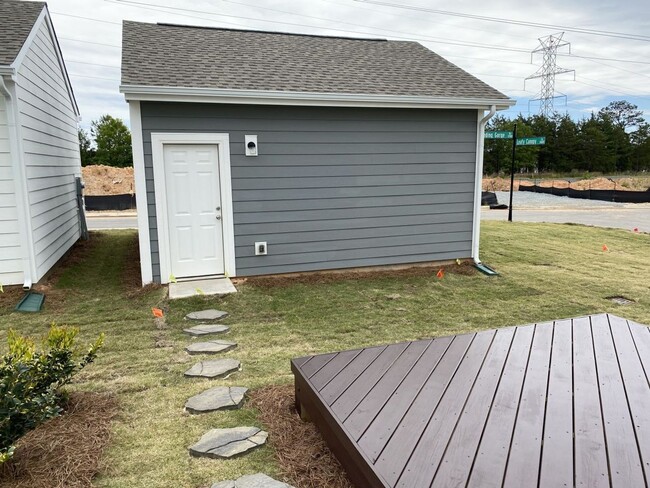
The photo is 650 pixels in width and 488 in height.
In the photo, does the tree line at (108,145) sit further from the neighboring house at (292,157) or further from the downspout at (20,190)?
the downspout at (20,190)

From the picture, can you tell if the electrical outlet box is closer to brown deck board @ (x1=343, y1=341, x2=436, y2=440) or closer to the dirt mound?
brown deck board @ (x1=343, y1=341, x2=436, y2=440)

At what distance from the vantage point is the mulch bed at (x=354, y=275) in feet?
20.6

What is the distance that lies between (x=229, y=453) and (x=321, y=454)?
1.58 feet

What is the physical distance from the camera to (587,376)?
2.58 m

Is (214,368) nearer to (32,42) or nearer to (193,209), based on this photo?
(193,209)

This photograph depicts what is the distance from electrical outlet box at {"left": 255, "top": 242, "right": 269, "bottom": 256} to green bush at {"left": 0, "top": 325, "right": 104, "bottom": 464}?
11.9 feet

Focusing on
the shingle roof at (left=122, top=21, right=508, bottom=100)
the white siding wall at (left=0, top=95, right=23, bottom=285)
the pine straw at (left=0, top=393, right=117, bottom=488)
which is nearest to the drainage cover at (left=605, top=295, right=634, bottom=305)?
the shingle roof at (left=122, top=21, right=508, bottom=100)

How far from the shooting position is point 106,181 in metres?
26.4

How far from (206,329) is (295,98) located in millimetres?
3195

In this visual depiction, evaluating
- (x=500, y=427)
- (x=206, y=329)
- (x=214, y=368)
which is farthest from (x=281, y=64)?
(x=500, y=427)

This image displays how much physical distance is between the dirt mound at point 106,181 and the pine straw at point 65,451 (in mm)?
25193

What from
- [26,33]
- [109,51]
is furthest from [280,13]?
[26,33]

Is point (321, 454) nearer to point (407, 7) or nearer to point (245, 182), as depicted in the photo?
point (245, 182)

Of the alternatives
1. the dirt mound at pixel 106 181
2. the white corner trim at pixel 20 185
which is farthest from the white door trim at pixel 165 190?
the dirt mound at pixel 106 181
